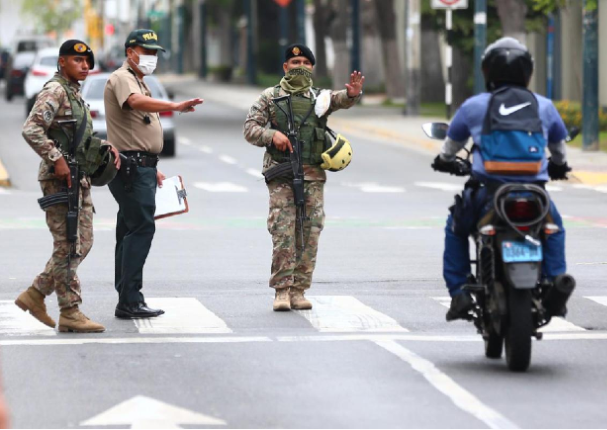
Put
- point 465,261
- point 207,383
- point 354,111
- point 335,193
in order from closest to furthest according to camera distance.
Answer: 1. point 207,383
2. point 465,261
3. point 335,193
4. point 354,111

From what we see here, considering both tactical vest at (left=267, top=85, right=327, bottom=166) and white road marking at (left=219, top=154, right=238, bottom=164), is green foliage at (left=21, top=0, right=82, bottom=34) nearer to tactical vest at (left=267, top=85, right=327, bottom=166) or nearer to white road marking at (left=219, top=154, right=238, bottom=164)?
white road marking at (left=219, top=154, right=238, bottom=164)

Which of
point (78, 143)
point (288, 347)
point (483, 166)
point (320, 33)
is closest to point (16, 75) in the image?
point (320, 33)

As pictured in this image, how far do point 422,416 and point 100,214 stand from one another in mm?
11743

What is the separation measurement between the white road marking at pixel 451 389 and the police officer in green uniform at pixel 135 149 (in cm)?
A: 190

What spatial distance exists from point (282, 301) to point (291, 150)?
1.03 metres

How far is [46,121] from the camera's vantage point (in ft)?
31.3

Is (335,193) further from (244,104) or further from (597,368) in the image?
(244,104)

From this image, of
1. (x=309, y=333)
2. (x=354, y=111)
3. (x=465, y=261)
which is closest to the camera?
(x=465, y=261)

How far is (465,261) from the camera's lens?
8.68 metres

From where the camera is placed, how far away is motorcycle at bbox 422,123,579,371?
8102mm

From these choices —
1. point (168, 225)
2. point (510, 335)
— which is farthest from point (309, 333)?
point (168, 225)

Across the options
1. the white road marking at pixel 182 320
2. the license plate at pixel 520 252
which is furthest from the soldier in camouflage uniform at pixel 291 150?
the license plate at pixel 520 252

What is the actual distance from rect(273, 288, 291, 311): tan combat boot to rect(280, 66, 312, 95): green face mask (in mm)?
1336

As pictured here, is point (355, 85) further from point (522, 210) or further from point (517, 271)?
point (517, 271)
